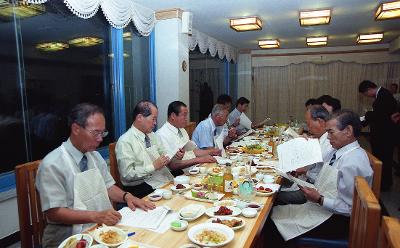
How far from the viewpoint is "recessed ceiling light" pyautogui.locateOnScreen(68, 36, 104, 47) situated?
317 centimetres

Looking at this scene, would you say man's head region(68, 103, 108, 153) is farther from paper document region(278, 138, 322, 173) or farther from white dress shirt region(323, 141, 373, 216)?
white dress shirt region(323, 141, 373, 216)

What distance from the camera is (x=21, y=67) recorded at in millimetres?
2512

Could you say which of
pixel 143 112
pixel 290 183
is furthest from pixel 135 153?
A: pixel 290 183

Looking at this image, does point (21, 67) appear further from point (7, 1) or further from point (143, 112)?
point (143, 112)

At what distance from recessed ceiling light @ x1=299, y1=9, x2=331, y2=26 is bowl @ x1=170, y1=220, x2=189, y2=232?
3.54m

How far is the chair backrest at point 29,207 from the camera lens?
1.52 meters

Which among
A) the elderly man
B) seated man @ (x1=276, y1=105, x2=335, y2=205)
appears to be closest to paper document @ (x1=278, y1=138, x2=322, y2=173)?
the elderly man

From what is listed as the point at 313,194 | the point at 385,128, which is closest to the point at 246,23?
the point at 385,128

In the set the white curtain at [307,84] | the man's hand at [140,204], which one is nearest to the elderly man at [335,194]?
the man's hand at [140,204]

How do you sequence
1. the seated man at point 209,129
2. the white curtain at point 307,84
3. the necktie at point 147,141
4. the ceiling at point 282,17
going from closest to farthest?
the necktie at point 147,141
the seated man at point 209,129
the ceiling at point 282,17
the white curtain at point 307,84

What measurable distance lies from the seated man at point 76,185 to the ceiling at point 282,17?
2620 millimetres

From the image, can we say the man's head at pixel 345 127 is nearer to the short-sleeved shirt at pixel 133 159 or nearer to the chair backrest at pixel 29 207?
the short-sleeved shirt at pixel 133 159

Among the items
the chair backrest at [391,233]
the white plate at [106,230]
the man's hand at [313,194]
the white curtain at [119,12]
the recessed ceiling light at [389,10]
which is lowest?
the man's hand at [313,194]

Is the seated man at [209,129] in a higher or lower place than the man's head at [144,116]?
lower
